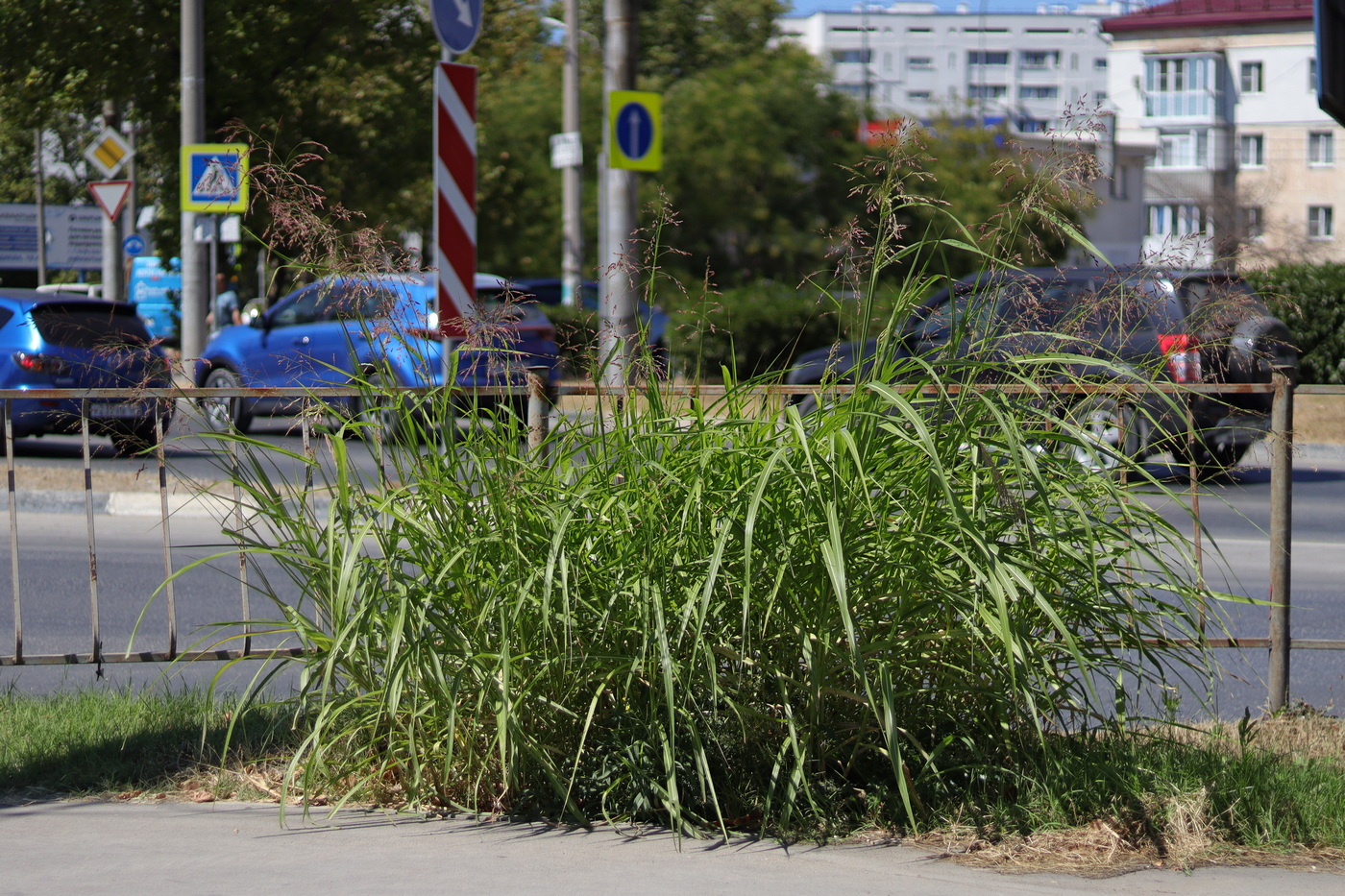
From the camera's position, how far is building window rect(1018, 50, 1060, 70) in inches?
5625

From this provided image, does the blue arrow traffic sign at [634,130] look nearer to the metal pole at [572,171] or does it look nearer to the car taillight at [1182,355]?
the car taillight at [1182,355]

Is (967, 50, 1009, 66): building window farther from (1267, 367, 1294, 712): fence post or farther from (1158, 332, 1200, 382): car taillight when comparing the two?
(1158, 332, 1200, 382): car taillight

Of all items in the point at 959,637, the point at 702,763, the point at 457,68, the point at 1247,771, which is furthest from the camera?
the point at 457,68

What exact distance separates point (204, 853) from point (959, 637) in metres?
2.02

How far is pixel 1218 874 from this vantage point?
3.56m

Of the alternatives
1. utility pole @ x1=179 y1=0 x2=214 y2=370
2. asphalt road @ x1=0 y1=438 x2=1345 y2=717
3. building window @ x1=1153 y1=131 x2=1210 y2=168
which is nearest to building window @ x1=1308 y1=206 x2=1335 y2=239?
building window @ x1=1153 y1=131 x2=1210 y2=168

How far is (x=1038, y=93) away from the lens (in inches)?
5650

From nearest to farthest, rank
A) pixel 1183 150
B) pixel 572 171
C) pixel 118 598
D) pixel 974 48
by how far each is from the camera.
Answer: pixel 118 598 < pixel 572 171 < pixel 1183 150 < pixel 974 48

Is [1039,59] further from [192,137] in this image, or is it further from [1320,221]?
[192,137]

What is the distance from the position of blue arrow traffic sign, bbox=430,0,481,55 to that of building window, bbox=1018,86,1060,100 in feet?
468

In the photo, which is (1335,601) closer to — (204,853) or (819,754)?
(819,754)

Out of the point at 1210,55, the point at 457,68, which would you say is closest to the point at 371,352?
the point at 457,68

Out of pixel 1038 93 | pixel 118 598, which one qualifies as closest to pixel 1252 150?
pixel 118 598

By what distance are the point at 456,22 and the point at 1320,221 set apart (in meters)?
66.1
